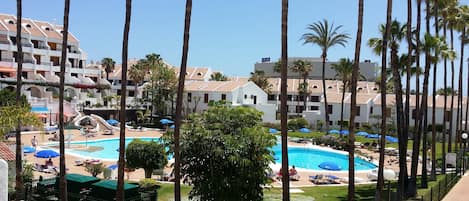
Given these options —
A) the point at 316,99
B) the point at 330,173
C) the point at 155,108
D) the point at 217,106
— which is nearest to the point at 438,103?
the point at 316,99

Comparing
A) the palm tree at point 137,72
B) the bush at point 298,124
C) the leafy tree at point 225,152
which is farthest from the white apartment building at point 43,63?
the leafy tree at point 225,152

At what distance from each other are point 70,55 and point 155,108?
55.5 feet

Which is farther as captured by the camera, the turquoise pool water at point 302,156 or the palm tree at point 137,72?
the palm tree at point 137,72

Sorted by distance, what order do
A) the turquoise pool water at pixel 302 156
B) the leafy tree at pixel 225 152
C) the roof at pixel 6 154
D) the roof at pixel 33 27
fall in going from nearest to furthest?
the leafy tree at pixel 225 152 < the roof at pixel 6 154 < the turquoise pool water at pixel 302 156 < the roof at pixel 33 27

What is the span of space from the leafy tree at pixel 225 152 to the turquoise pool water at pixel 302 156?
20.4 metres

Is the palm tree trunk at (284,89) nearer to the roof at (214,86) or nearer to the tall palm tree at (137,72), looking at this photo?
the roof at (214,86)

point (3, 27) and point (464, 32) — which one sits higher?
point (3, 27)

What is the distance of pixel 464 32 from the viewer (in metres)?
36.9

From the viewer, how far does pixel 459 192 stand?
2720cm

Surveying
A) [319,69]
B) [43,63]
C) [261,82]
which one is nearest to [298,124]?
[261,82]

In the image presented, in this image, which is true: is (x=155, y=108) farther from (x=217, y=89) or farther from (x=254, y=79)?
(x=254, y=79)

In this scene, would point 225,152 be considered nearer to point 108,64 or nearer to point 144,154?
point 144,154

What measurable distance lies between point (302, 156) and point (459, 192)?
71.1 ft

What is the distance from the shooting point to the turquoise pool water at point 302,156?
41.5 meters
